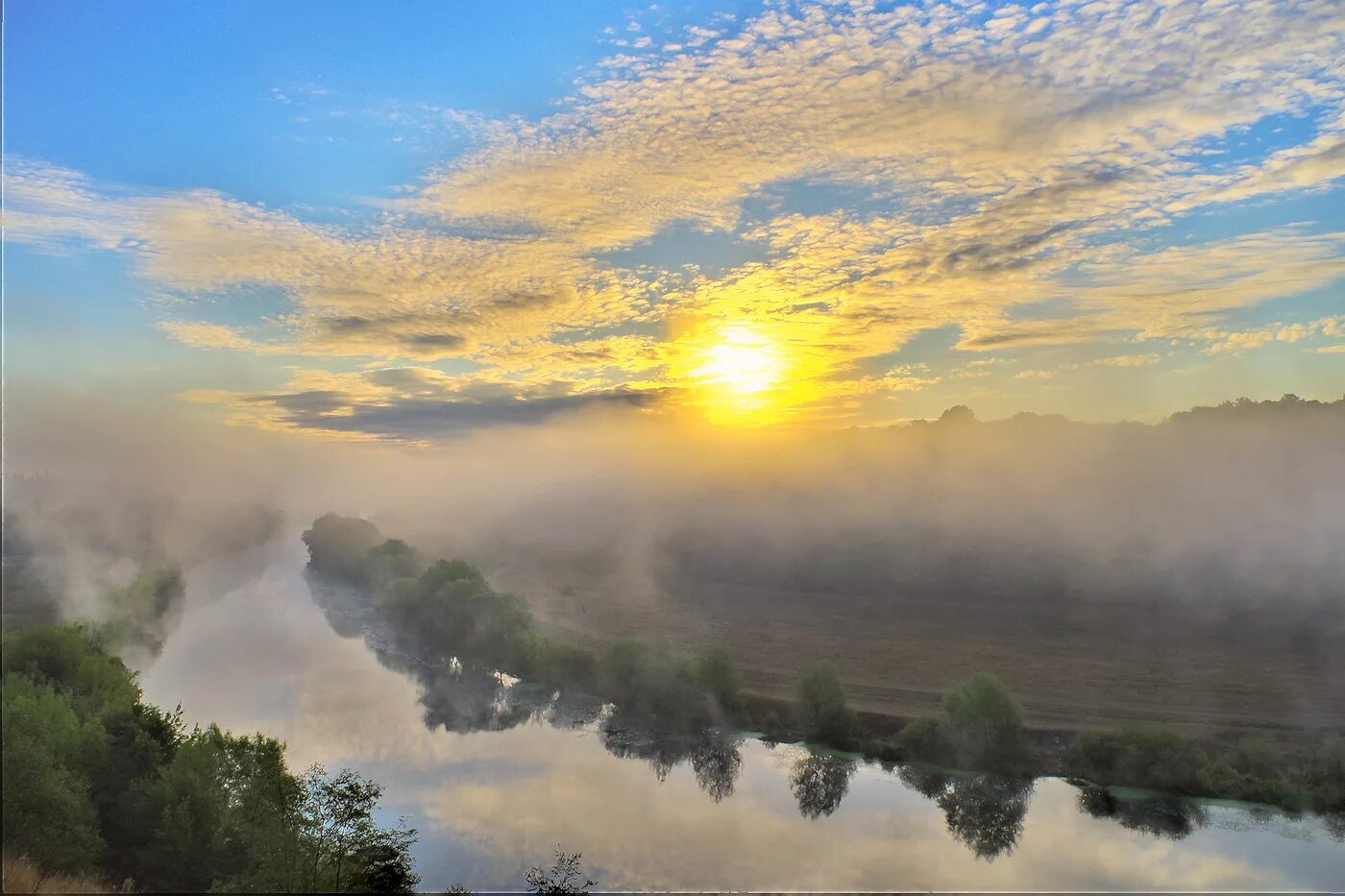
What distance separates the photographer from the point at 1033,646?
174 feet

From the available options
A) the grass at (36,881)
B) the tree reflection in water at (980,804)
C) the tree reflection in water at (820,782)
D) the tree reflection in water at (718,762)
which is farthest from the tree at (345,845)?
the tree reflection in water at (980,804)

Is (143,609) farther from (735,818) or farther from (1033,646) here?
(1033,646)

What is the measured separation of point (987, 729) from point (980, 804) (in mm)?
3541

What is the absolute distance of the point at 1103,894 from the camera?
22.5 meters

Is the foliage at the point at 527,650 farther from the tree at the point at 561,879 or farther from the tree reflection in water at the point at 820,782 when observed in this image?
the tree at the point at 561,879

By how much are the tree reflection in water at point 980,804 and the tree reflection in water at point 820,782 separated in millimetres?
2456

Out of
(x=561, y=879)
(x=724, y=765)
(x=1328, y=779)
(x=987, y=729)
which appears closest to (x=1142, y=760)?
(x=987, y=729)

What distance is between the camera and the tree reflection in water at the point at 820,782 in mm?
28261

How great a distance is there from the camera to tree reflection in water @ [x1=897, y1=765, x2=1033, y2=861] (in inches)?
1009

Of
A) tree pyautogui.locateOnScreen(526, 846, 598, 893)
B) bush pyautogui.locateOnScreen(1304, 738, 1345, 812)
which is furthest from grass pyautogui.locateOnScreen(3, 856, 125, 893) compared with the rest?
bush pyautogui.locateOnScreen(1304, 738, 1345, 812)

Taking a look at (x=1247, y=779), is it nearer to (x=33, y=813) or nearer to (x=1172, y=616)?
(x=1172, y=616)

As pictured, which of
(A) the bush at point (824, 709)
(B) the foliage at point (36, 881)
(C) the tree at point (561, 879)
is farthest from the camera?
(A) the bush at point (824, 709)

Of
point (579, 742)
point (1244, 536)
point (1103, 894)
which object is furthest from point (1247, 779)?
point (1244, 536)

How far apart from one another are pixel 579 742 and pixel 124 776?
66.9ft
